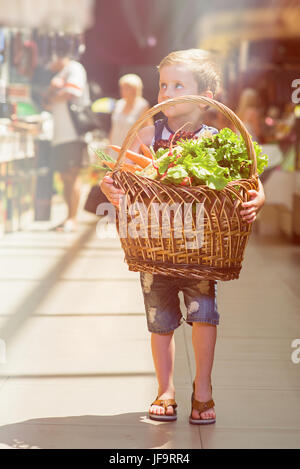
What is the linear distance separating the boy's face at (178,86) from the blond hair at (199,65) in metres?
0.02

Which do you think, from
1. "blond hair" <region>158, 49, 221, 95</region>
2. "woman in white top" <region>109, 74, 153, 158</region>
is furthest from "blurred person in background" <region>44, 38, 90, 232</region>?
"blond hair" <region>158, 49, 221, 95</region>

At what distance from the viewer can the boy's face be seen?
2674mm

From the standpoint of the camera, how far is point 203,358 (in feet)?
8.76

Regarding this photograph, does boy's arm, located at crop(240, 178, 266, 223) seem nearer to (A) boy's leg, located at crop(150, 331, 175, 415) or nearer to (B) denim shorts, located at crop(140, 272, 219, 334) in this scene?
(B) denim shorts, located at crop(140, 272, 219, 334)

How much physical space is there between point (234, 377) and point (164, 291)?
71cm

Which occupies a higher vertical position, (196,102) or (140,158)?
(196,102)

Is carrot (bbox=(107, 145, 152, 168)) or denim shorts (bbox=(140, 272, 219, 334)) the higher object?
carrot (bbox=(107, 145, 152, 168))

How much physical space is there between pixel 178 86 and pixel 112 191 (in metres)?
0.44

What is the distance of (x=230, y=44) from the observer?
22406mm

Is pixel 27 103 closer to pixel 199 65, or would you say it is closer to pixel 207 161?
pixel 199 65

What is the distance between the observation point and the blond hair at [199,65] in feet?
8.77

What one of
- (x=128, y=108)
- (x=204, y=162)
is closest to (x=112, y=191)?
(x=204, y=162)

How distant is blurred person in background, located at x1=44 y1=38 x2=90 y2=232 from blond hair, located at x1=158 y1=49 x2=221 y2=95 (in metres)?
5.06

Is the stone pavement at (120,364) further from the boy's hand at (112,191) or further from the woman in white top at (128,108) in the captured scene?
the woman in white top at (128,108)
